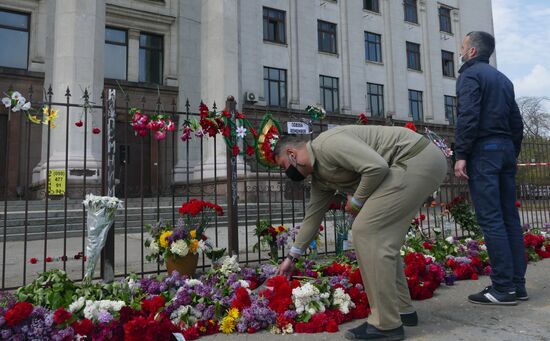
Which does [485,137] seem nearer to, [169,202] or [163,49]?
[169,202]

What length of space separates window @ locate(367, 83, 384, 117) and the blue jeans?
22.0m

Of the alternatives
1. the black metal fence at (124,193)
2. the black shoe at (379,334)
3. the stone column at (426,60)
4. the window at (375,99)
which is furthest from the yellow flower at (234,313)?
the stone column at (426,60)

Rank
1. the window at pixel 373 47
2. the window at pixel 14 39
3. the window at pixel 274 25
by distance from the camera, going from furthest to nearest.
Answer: the window at pixel 373 47 → the window at pixel 274 25 → the window at pixel 14 39

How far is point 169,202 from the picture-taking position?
553 inches

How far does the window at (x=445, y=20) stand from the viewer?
29.2 metres

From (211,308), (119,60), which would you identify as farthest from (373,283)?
(119,60)

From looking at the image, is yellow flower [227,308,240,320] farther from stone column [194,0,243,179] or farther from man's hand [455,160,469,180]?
stone column [194,0,243,179]

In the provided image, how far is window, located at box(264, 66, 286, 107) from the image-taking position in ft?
72.3

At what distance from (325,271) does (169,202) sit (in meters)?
9.92

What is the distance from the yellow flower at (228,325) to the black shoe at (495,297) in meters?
2.14

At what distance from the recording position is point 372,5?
26484 mm

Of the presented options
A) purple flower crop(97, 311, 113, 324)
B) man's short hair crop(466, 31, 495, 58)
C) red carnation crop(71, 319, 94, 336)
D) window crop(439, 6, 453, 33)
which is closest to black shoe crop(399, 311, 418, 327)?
Result: purple flower crop(97, 311, 113, 324)

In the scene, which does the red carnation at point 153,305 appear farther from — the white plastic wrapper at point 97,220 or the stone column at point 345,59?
the stone column at point 345,59

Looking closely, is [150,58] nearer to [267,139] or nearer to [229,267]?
[267,139]
